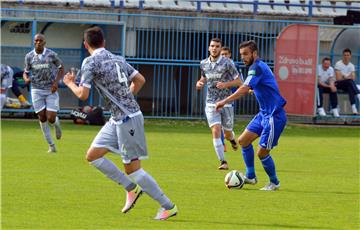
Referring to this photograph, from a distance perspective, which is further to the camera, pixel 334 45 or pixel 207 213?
pixel 334 45

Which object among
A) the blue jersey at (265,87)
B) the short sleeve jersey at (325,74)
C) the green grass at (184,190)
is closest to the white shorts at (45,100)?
the green grass at (184,190)

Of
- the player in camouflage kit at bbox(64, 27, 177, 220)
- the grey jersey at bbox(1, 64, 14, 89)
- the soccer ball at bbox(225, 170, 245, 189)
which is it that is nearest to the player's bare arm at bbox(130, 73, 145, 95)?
the player in camouflage kit at bbox(64, 27, 177, 220)

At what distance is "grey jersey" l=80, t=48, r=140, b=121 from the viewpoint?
11570mm

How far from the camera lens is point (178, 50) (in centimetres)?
3094

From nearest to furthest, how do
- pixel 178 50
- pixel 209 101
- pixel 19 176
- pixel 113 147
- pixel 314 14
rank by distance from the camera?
pixel 113 147 < pixel 19 176 < pixel 209 101 < pixel 178 50 < pixel 314 14

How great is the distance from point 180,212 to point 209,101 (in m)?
6.77

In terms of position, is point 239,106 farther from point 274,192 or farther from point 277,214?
point 277,214

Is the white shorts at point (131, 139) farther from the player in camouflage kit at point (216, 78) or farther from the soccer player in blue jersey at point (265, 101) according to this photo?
the player in camouflage kit at point (216, 78)

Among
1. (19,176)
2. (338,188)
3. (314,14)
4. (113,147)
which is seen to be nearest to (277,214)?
(113,147)

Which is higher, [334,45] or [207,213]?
[334,45]

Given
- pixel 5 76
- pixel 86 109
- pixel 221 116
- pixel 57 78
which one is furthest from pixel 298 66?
pixel 57 78

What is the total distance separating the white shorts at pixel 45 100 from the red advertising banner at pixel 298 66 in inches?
402

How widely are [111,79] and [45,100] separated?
8.83m

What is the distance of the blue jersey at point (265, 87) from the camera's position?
14633mm
